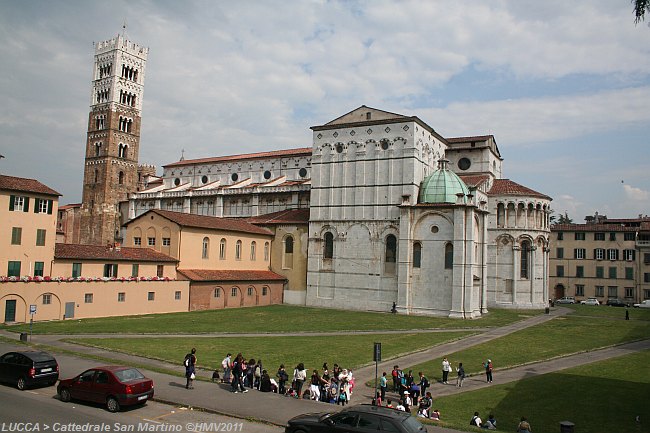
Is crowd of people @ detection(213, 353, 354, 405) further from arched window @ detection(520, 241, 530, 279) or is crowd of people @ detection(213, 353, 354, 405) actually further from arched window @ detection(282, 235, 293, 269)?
arched window @ detection(520, 241, 530, 279)

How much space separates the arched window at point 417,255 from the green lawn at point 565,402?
26.2 meters

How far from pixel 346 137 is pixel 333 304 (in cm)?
1839

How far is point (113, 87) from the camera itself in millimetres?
91812

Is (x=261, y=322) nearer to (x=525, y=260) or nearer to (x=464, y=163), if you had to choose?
(x=525, y=260)

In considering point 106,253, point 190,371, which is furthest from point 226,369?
point 106,253

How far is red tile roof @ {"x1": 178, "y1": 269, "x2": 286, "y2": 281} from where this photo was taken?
51.0 meters

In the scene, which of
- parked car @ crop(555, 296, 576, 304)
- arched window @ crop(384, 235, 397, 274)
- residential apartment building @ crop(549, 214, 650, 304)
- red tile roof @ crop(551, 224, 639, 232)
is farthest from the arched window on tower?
red tile roof @ crop(551, 224, 639, 232)

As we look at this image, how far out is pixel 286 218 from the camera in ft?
Result: 213

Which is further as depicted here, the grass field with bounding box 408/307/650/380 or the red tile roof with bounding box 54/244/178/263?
the red tile roof with bounding box 54/244/178/263

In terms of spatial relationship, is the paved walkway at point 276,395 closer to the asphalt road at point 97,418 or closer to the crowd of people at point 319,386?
the crowd of people at point 319,386

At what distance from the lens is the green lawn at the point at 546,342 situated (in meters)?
29.7

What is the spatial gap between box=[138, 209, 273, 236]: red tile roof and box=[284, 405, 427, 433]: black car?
130 ft

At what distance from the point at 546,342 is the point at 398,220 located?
2146cm


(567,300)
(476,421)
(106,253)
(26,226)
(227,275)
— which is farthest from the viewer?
(567,300)
